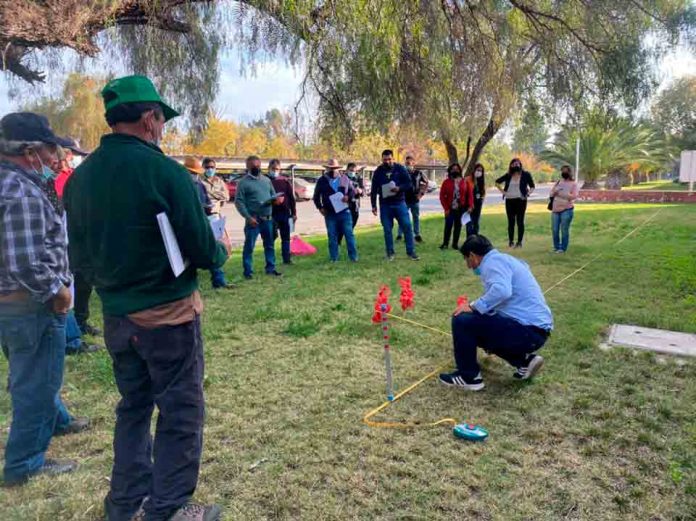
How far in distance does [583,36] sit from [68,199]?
27.4 feet

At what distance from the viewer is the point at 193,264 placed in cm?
209

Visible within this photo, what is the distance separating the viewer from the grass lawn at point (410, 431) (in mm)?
2443

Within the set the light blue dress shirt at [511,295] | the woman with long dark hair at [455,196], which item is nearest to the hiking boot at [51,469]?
the light blue dress shirt at [511,295]

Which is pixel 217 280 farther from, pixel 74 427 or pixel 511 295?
pixel 511 295

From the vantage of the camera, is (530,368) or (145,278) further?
(530,368)

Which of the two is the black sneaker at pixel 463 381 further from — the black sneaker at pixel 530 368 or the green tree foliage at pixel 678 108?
the green tree foliage at pixel 678 108

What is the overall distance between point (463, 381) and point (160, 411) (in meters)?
2.31

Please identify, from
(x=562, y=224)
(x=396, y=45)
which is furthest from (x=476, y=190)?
(x=396, y=45)

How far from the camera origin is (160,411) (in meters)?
2.10

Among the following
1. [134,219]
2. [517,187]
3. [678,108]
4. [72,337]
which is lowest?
[72,337]

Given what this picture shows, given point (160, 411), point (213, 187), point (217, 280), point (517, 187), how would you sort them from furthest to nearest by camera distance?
point (517, 187) < point (213, 187) < point (217, 280) < point (160, 411)

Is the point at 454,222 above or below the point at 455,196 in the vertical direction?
below

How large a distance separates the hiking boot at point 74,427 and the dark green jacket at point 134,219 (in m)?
1.57

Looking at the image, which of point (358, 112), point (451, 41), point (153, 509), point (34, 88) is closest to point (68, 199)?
point (153, 509)
